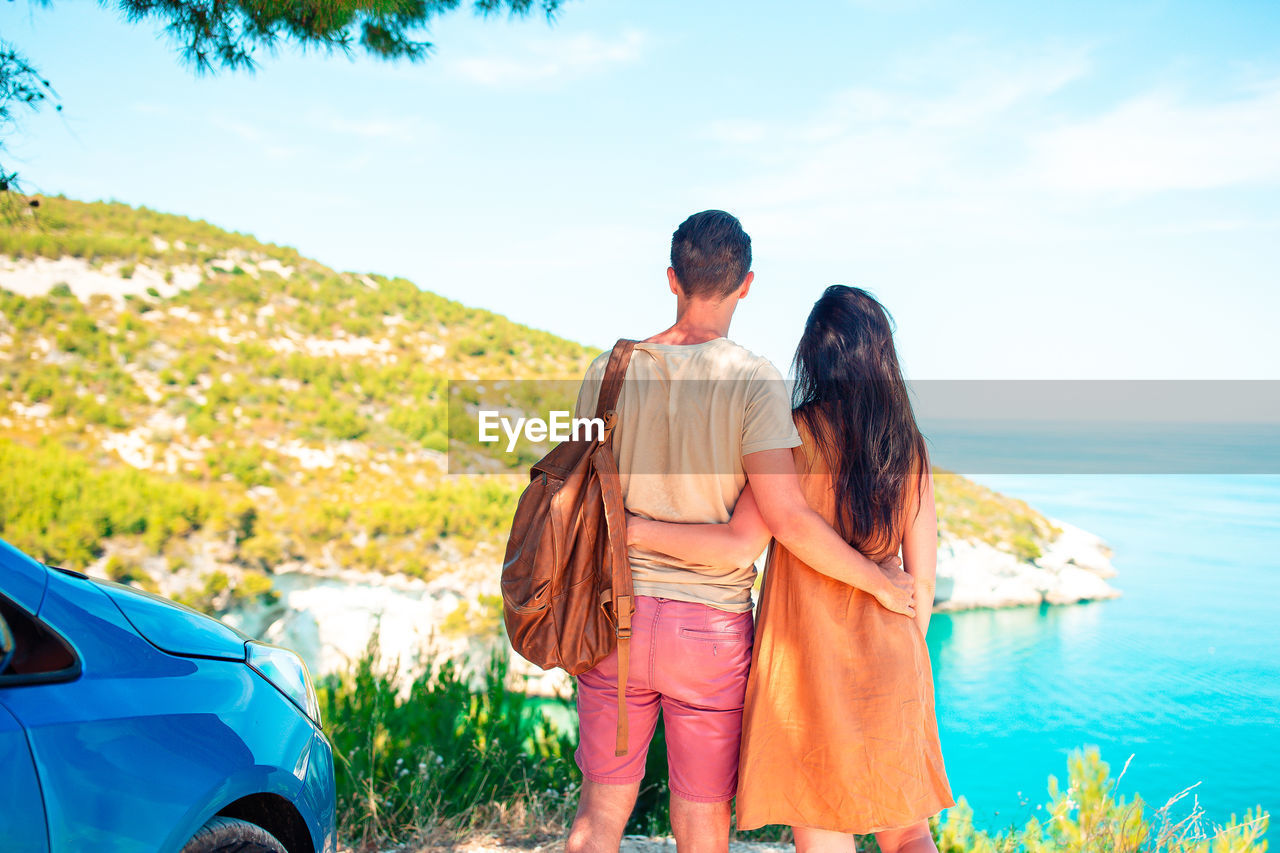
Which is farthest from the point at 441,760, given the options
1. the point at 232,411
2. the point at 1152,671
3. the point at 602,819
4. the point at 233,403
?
the point at 233,403

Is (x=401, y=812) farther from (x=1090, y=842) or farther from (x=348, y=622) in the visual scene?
(x=348, y=622)

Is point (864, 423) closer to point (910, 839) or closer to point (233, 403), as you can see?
point (910, 839)

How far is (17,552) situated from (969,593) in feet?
47.7

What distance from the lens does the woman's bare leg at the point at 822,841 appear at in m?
2.07

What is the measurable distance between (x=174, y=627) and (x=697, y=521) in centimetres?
122

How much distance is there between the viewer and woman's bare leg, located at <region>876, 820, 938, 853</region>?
2.06 metres

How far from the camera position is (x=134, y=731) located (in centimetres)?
133

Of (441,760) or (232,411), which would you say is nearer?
(441,760)

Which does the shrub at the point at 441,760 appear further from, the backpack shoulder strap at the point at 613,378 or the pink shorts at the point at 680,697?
the backpack shoulder strap at the point at 613,378

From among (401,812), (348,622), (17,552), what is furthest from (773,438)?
(348,622)

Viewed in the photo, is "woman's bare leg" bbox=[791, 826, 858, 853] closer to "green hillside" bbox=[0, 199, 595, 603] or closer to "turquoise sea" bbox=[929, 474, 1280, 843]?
"turquoise sea" bbox=[929, 474, 1280, 843]

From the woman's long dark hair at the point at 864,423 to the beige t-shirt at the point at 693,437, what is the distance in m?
0.17

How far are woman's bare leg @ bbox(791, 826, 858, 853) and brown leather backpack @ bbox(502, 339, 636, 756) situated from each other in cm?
57

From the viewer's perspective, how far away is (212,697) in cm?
154
